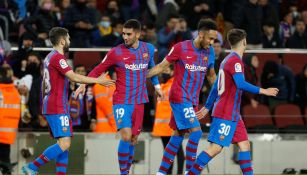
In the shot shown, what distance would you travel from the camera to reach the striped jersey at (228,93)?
42.9 feet

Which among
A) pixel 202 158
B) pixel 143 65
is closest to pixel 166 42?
pixel 143 65

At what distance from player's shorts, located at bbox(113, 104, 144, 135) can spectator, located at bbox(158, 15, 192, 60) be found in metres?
4.93

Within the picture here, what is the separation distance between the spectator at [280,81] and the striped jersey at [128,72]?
17.0 feet

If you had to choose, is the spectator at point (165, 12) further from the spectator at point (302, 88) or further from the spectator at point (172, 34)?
the spectator at point (302, 88)

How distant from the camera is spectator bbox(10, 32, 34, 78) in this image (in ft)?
60.6

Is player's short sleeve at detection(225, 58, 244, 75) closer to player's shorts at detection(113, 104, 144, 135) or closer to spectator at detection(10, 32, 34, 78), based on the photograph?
player's shorts at detection(113, 104, 144, 135)

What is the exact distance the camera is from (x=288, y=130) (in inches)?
722

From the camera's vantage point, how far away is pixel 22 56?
1859 cm

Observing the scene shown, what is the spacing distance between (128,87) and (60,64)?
101cm

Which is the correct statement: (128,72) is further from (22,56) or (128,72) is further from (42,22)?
(42,22)

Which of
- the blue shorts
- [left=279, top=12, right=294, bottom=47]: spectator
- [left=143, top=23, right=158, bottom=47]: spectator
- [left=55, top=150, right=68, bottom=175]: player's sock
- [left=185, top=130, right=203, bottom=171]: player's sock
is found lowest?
[left=55, top=150, right=68, bottom=175]: player's sock

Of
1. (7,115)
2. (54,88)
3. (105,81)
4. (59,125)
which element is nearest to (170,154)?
(105,81)

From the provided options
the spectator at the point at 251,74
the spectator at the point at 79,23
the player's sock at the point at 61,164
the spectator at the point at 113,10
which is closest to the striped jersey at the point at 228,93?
the player's sock at the point at 61,164

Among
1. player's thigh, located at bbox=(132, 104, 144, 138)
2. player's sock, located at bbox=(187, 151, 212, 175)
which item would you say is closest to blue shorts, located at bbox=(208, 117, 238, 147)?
player's sock, located at bbox=(187, 151, 212, 175)
